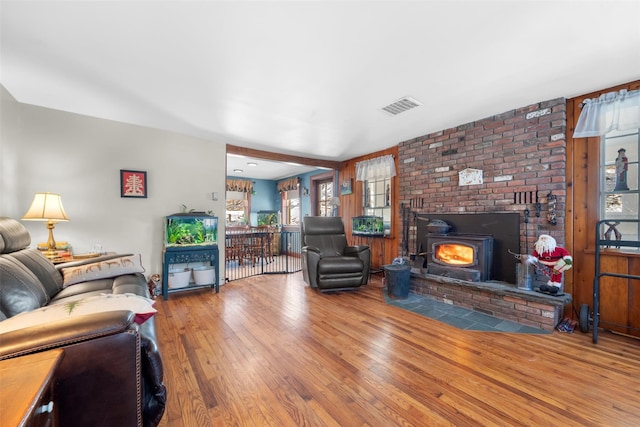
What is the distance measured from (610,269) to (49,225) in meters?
5.42

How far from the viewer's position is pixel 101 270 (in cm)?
227

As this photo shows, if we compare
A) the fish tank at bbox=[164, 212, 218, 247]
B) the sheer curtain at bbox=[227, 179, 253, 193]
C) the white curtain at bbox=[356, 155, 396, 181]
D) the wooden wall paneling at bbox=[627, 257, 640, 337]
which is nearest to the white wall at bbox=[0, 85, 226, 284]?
the fish tank at bbox=[164, 212, 218, 247]

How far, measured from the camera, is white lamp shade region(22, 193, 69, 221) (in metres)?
2.36

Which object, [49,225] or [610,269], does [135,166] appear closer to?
[49,225]

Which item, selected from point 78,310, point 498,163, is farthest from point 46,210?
point 498,163

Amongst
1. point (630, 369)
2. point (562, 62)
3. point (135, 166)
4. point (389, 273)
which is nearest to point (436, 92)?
point (562, 62)

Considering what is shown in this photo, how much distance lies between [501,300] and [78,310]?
342 cm

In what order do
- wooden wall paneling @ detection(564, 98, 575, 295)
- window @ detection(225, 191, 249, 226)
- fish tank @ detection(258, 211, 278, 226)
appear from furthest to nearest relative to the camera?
1. fish tank @ detection(258, 211, 278, 226)
2. window @ detection(225, 191, 249, 226)
3. wooden wall paneling @ detection(564, 98, 575, 295)

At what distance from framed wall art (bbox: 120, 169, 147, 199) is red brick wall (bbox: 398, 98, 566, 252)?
3.79 m

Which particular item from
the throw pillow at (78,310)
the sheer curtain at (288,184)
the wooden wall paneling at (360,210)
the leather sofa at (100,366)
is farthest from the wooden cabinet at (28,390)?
the sheer curtain at (288,184)

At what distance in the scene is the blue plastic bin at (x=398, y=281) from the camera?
3326 mm

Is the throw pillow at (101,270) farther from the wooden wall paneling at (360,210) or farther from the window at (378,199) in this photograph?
the window at (378,199)

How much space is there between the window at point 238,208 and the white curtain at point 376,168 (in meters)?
3.97

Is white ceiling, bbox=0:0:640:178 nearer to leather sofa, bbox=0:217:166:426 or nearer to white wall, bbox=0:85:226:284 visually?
white wall, bbox=0:85:226:284
